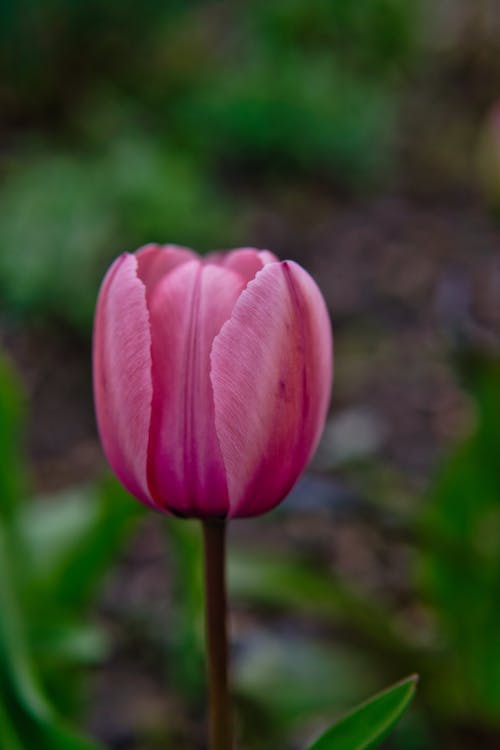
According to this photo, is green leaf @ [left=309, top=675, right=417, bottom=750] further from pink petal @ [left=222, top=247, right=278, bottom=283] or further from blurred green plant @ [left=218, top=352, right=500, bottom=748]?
blurred green plant @ [left=218, top=352, right=500, bottom=748]

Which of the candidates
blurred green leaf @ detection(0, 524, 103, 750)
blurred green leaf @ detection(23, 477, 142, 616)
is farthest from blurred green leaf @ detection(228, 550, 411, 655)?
blurred green leaf @ detection(0, 524, 103, 750)

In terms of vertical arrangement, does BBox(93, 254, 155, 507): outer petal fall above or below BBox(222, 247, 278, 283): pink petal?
below

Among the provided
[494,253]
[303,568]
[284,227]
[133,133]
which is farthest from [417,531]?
[133,133]

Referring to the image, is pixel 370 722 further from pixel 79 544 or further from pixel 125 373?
pixel 79 544

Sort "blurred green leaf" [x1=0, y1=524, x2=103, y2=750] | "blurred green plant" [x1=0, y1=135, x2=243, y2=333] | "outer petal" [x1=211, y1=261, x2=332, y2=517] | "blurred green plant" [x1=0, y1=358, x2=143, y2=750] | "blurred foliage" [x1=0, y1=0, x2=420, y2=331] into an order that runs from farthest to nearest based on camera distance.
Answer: "blurred foliage" [x1=0, y1=0, x2=420, y2=331] → "blurred green plant" [x1=0, y1=135, x2=243, y2=333] → "blurred green plant" [x1=0, y1=358, x2=143, y2=750] → "blurred green leaf" [x1=0, y1=524, x2=103, y2=750] → "outer petal" [x1=211, y1=261, x2=332, y2=517]

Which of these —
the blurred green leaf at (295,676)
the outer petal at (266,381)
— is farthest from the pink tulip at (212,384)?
the blurred green leaf at (295,676)

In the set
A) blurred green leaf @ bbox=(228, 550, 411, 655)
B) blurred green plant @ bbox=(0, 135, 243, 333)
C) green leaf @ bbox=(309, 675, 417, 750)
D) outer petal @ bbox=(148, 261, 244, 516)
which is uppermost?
outer petal @ bbox=(148, 261, 244, 516)

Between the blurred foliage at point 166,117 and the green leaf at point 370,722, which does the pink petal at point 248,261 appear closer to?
Answer: the green leaf at point 370,722

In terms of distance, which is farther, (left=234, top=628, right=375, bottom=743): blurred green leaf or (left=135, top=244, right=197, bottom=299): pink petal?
(left=234, top=628, right=375, bottom=743): blurred green leaf
